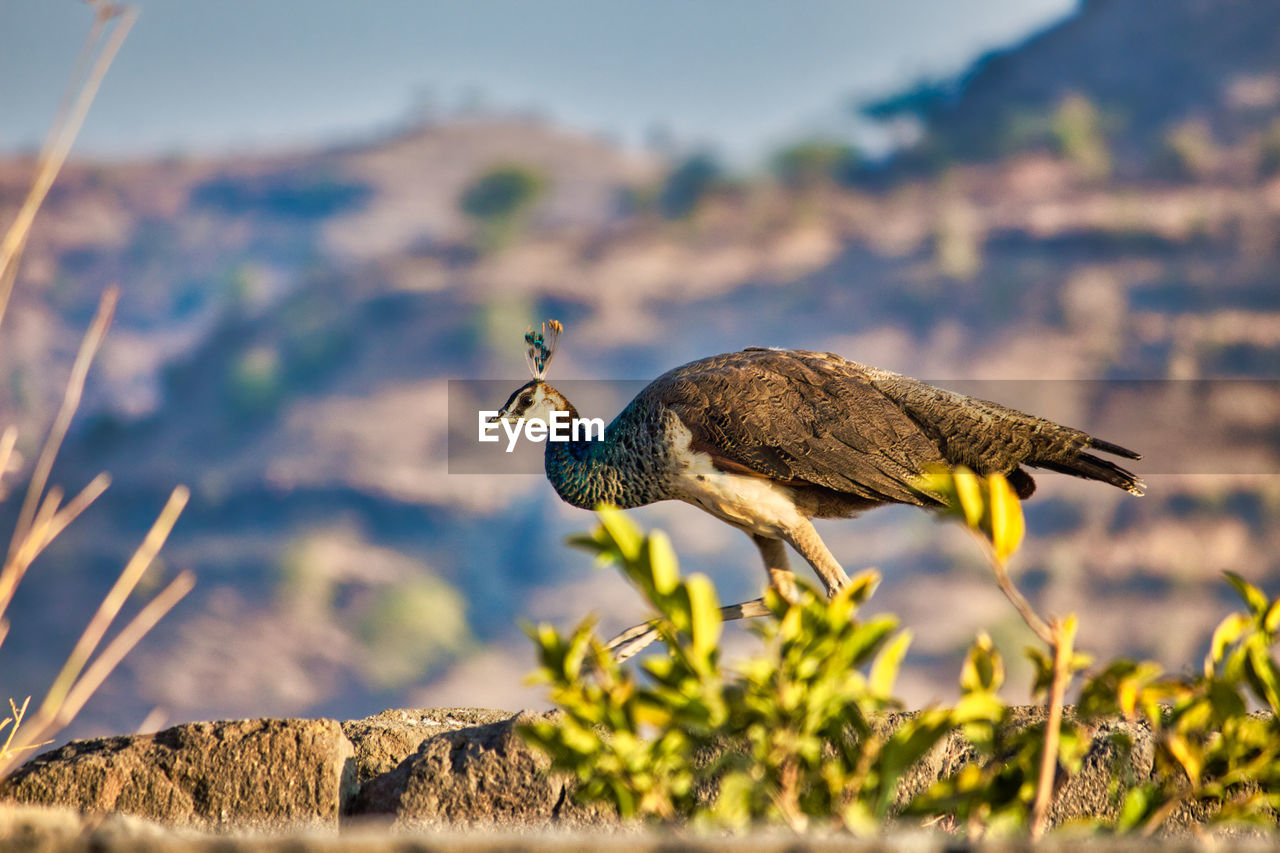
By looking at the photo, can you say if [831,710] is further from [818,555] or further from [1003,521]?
[818,555]

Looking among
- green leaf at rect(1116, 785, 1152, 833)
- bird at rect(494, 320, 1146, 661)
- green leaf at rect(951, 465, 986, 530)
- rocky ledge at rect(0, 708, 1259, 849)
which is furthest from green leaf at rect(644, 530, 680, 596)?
bird at rect(494, 320, 1146, 661)

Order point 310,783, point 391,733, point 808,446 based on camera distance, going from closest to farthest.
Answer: point 310,783
point 391,733
point 808,446

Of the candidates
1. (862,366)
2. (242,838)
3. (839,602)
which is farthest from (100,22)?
(862,366)

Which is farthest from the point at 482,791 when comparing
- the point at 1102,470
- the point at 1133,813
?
the point at 1102,470

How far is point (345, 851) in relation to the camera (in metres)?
1.04

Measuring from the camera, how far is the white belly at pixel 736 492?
3.56 m

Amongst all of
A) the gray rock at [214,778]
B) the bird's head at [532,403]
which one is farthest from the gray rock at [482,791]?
the bird's head at [532,403]

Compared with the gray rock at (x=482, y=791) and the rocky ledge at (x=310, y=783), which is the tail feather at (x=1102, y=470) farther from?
the gray rock at (x=482, y=791)

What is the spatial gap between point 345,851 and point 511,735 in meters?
1.50

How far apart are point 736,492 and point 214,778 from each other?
1.73 meters

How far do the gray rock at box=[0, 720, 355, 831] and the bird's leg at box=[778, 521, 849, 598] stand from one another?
5.37 feet

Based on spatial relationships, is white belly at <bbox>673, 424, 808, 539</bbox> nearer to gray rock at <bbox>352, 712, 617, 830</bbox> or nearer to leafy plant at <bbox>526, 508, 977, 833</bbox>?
gray rock at <bbox>352, 712, 617, 830</bbox>

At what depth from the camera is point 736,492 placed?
355 cm

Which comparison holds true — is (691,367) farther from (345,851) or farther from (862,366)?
(345,851)
